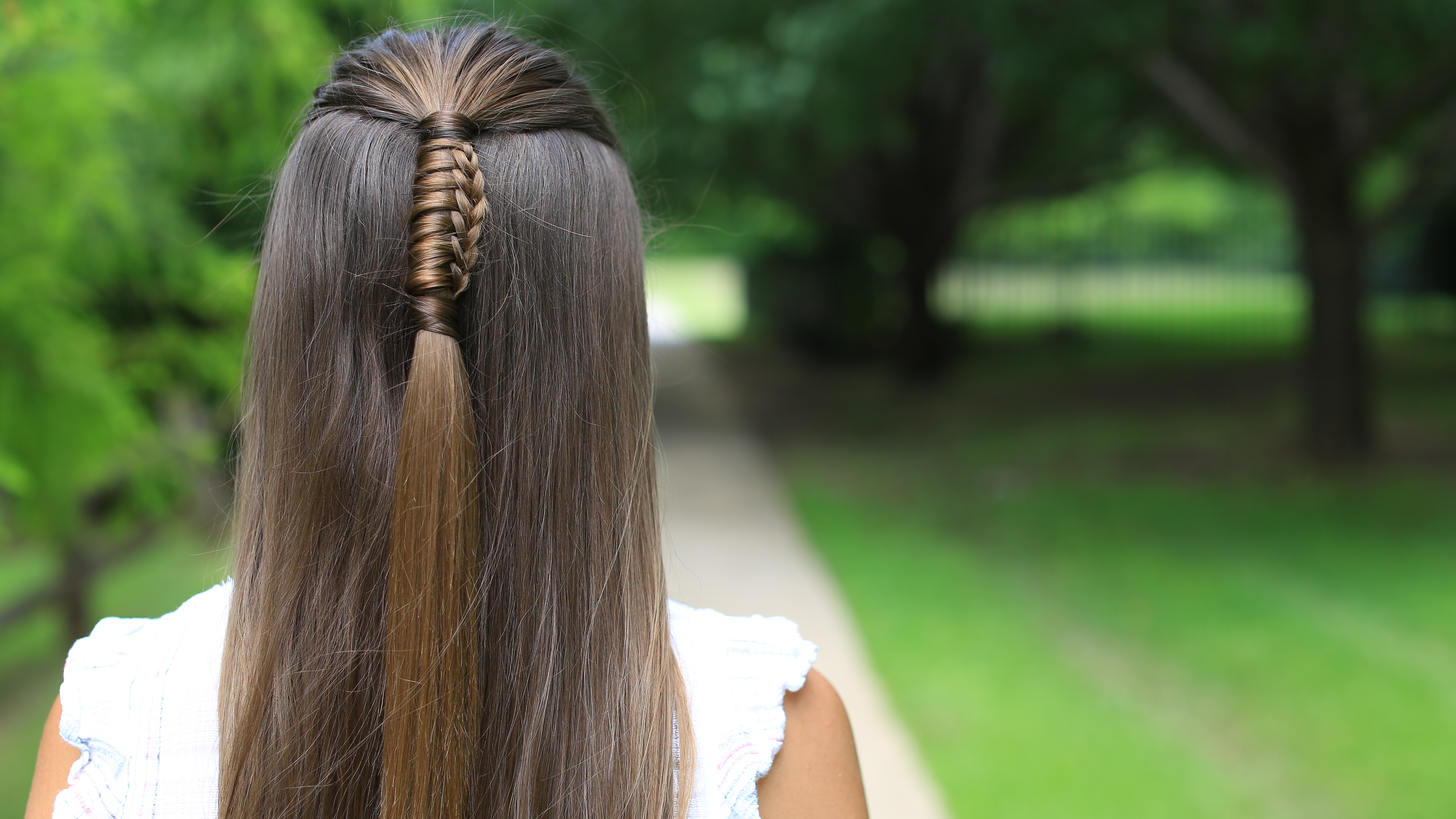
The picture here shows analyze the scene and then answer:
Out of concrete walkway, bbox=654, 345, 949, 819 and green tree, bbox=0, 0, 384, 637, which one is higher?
green tree, bbox=0, 0, 384, 637

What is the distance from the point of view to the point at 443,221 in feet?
3.47

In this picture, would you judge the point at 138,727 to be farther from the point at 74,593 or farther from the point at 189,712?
the point at 74,593

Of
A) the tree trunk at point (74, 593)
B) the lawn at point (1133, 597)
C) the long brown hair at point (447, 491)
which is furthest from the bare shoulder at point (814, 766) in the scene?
the tree trunk at point (74, 593)

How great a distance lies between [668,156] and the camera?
414 inches

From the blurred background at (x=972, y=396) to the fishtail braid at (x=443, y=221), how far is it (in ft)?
1.51

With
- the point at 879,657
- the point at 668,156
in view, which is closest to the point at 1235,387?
the point at 668,156

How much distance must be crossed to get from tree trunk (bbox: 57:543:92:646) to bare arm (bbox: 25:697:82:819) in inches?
189

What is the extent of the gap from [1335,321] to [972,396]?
482 cm

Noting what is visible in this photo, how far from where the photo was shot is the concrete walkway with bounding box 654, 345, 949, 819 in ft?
13.4

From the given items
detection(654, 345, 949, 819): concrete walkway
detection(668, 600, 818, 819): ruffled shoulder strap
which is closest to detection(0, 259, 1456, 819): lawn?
detection(654, 345, 949, 819): concrete walkway

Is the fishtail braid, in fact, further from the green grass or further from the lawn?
the green grass

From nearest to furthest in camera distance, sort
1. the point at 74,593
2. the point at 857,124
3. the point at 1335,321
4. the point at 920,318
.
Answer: the point at 74,593
the point at 857,124
the point at 1335,321
the point at 920,318

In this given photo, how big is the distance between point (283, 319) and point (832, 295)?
52.7ft

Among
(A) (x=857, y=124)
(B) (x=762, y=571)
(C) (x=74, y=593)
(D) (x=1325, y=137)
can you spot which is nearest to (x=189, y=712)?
(C) (x=74, y=593)
